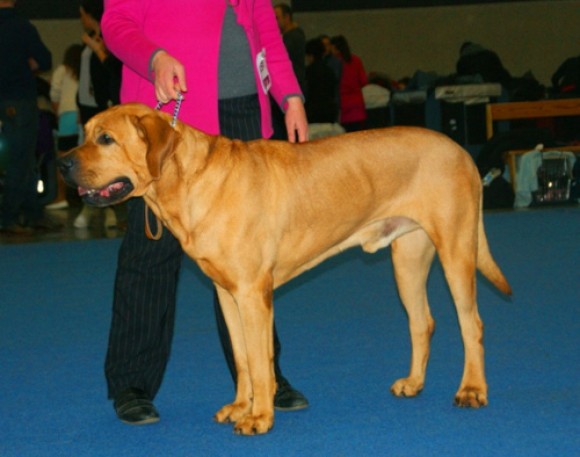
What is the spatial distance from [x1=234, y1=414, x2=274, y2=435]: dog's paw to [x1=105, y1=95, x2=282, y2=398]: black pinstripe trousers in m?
0.35

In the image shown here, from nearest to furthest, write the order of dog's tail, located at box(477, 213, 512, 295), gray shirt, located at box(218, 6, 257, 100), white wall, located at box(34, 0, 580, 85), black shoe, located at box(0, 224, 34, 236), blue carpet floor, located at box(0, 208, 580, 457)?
blue carpet floor, located at box(0, 208, 580, 457) → gray shirt, located at box(218, 6, 257, 100) → dog's tail, located at box(477, 213, 512, 295) → black shoe, located at box(0, 224, 34, 236) → white wall, located at box(34, 0, 580, 85)

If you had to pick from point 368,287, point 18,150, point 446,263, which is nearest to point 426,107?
point 18,150

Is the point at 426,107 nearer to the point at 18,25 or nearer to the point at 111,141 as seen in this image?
the point at 18,25

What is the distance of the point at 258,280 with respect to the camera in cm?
332

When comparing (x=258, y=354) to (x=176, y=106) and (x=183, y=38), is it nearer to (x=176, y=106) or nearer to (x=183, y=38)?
(x=176, y=106)

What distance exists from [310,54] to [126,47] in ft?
29.4

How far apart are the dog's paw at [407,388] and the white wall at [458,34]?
17.3m

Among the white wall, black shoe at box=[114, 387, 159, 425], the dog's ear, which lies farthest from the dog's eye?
the white wall

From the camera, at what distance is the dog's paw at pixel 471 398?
3.62 meters

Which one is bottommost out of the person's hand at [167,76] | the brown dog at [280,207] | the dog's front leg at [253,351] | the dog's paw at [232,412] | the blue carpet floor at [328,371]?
the blue carpet floor at [328,371]

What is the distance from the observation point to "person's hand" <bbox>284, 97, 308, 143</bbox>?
12.4ft

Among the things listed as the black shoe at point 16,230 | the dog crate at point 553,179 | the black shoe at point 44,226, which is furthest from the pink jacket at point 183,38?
the dog crate at point 553,179

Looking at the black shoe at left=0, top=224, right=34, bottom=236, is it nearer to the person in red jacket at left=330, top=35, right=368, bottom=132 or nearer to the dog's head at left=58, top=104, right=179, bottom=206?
the person in red jacket at left=330, top=35, right=368, bottom=132

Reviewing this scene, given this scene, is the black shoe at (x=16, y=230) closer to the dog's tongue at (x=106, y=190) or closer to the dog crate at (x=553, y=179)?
the dog crate at (x=553, y=179)
